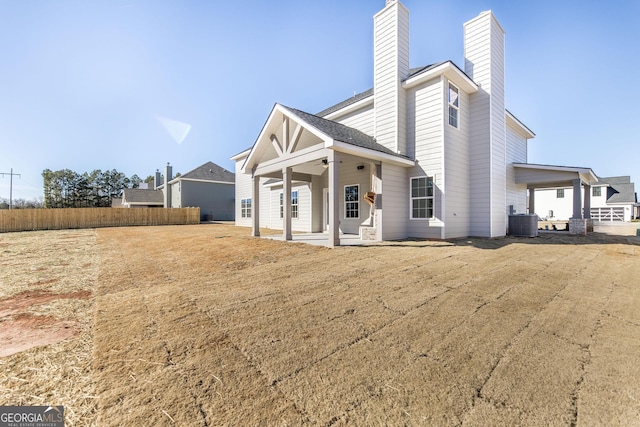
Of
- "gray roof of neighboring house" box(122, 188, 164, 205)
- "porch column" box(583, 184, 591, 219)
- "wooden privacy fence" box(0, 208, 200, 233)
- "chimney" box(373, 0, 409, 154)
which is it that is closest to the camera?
"chimney" box(373, 0, 409, 154)

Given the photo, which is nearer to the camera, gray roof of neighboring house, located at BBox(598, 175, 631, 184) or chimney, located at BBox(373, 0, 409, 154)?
chimney, located at BBox(373, 0, 409, 154)

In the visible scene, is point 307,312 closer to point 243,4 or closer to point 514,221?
point 243,4

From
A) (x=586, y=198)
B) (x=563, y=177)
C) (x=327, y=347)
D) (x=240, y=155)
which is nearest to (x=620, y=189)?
(x=586, y=198)

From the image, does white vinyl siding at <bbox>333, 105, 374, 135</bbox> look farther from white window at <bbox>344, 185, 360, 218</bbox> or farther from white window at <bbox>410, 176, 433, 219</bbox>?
white window at <bbox>410, 176, 433, 219</bbox>

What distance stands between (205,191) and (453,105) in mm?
28144

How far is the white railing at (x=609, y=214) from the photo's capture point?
29719 millimetres

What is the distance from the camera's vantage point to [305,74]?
13516mm

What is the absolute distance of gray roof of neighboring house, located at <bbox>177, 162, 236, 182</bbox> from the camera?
29953mm

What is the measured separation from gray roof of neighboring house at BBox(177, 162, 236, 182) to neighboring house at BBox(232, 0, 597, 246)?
21.8 metres

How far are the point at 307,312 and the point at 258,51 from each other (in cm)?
1175

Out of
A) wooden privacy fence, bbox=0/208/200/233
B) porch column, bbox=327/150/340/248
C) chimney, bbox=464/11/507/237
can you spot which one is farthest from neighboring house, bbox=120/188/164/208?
chimney, bbox=464/11/507/237

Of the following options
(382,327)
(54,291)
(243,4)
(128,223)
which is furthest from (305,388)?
(128,223)

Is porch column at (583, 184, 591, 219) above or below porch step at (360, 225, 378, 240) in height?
above

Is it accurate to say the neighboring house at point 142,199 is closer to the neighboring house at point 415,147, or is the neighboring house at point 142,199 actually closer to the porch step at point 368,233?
the neighboring house at point 415,147
